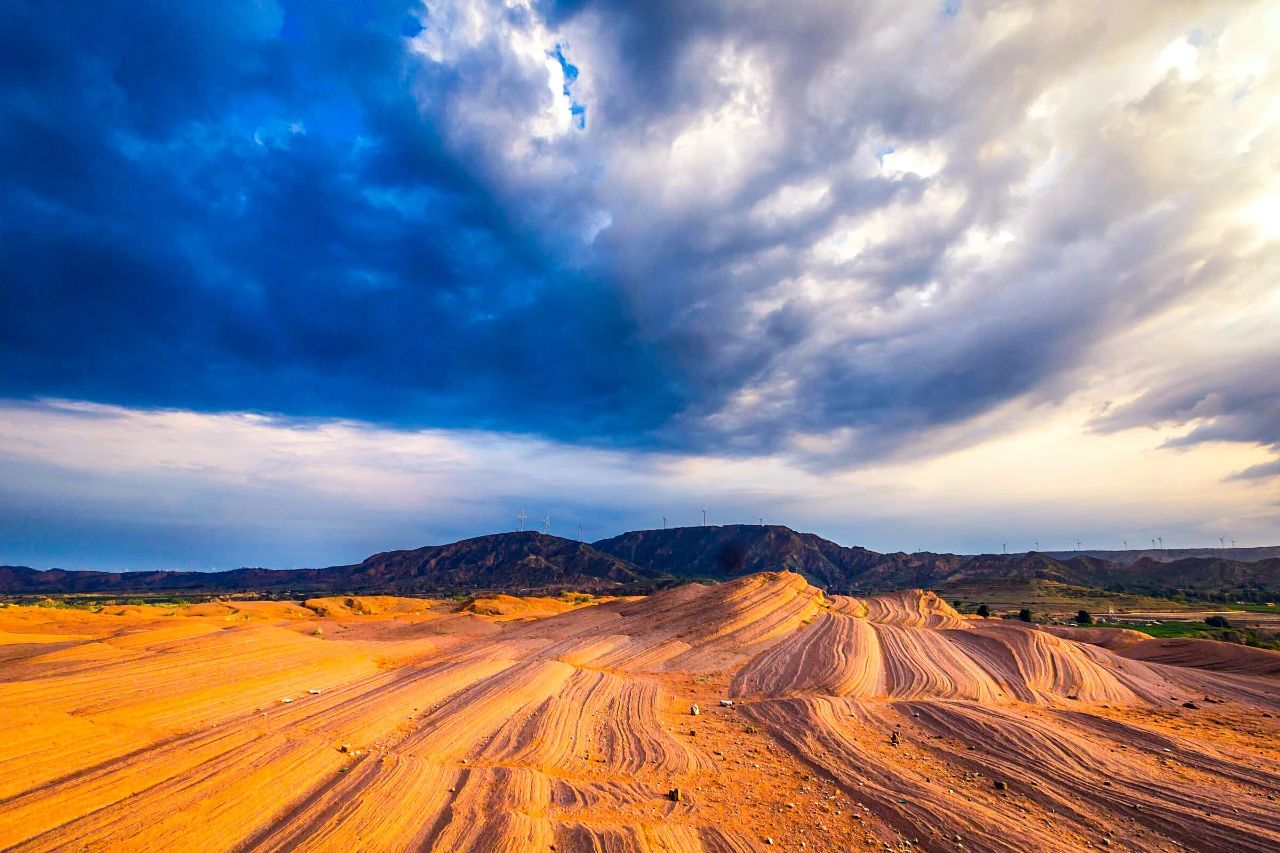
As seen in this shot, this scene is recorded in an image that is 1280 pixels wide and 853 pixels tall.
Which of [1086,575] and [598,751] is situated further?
[1086,575]

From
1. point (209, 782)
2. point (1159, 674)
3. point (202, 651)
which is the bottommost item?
point (1159, 674)

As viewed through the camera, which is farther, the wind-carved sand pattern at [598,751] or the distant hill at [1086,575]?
the distant hill at [1086,575]

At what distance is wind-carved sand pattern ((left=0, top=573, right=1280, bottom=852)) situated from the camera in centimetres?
1158

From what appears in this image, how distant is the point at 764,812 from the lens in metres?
13.4

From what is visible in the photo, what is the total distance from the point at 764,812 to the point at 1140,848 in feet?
23.2

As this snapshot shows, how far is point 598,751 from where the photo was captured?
17.7m

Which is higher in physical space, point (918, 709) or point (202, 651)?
point (202, 651)

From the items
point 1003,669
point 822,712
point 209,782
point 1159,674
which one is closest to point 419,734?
point 209,782

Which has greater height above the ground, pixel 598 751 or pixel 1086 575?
pixel 1086 575

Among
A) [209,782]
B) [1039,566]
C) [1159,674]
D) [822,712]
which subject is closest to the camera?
[209,782]

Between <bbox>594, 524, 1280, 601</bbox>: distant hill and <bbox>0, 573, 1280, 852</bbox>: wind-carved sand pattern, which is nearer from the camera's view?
<bbox>0, 573, 1280, 852</bbox>: wind-carved sand pattern

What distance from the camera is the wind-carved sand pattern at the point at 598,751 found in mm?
11578

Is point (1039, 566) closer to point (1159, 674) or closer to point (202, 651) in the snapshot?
point (1159, 674)

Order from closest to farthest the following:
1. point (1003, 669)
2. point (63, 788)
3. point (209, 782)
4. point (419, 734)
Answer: point (63, 788) < point (209, 782) < point (419, 734) < point (1003, 669)
